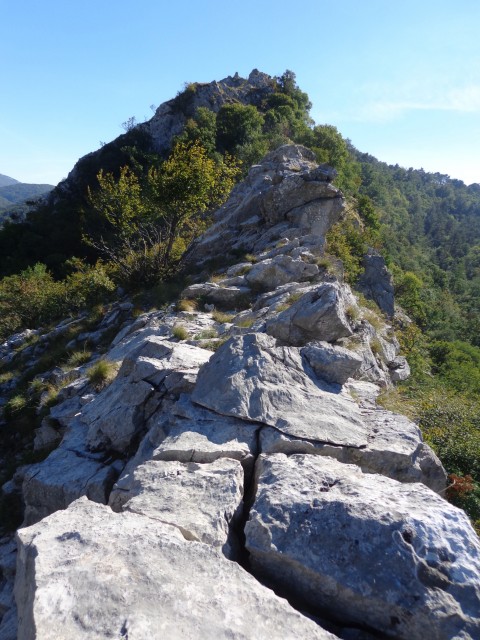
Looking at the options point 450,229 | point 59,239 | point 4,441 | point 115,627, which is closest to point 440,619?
point 115,627

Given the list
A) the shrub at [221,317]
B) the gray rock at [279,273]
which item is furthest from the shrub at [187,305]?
the gray rock at [279,273]

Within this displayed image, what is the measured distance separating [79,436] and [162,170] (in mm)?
12122

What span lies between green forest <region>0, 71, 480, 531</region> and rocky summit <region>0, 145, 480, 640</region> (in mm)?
2435

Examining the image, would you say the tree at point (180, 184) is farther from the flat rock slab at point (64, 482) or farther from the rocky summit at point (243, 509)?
the flat rock slab at point (64, 482)

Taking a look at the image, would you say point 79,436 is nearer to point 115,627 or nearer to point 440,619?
point 115,627

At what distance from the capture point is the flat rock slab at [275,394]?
5.69m

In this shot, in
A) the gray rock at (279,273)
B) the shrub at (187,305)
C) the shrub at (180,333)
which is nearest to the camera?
the shrub at (180,333)

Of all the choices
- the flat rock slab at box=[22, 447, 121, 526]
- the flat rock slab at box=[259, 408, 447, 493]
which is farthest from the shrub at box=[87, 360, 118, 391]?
the flat rock slab at box=[259, 408, 447, 493]

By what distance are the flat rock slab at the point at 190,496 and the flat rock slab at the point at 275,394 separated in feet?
3.14

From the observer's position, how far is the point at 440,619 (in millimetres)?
3064

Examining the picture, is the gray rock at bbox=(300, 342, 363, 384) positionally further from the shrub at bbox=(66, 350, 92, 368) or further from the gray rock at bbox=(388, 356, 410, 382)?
the shrub at bbox=(66, 350, 92, 368)

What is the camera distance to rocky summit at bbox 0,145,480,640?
305 cm

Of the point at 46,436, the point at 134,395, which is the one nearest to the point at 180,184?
the point at 46,436

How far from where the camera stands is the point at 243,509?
451 centimetres
